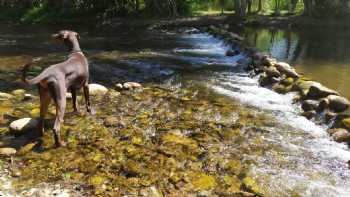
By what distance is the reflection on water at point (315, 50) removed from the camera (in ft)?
50.7

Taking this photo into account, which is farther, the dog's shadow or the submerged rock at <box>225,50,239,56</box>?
the submerged rock at <box>225,50,239,56</box>

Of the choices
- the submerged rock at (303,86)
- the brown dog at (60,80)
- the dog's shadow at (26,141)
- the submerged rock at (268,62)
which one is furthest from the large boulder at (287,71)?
the dog's shadow at (26,141)

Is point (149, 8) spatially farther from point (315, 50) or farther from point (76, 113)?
point (76, 113)

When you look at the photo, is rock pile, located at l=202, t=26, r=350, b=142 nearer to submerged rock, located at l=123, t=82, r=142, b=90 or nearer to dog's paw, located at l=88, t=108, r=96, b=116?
submerged rock, located at l=123, t=82, r=142, b=90

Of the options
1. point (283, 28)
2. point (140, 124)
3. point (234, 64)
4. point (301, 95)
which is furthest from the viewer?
point (283, 28)

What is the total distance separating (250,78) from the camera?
48.3 ft

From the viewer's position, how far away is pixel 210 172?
7.17 meters

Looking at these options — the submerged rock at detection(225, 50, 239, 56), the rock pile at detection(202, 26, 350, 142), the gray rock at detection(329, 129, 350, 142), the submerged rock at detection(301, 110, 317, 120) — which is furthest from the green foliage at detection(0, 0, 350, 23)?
the gray rock at detection(329, 129, 350, 142)

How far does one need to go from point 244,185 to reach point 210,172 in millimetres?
673

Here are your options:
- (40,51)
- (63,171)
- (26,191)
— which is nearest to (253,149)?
(63,171)

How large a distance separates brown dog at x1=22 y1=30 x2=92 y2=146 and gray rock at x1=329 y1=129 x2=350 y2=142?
17.8 feet

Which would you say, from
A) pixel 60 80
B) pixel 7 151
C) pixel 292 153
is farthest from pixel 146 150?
pixel 292 153

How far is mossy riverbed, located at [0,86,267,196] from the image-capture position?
21.9 feet

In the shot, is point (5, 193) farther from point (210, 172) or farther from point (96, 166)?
point (210, 172)
